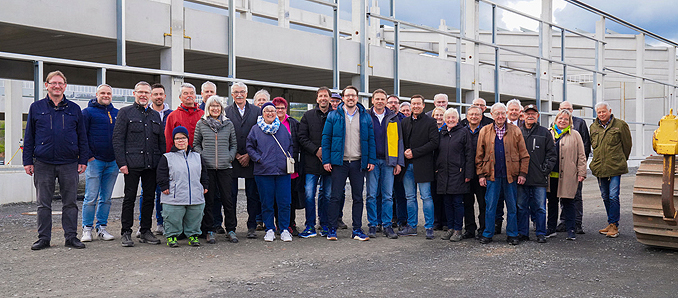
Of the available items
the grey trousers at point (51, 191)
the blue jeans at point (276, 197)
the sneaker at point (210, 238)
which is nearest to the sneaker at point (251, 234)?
the blue jeans at point (276, 197)

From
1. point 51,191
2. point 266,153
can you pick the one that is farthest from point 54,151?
point 266,153

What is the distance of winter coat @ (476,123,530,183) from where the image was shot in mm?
6875

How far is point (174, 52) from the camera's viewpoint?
1148 cm

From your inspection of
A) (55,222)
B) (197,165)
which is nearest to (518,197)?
(197,165)

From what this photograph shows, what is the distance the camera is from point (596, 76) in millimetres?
24906

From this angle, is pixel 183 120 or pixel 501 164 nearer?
pixel 183 120

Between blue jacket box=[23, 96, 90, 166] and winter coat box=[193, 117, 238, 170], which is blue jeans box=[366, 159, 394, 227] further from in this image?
blue jacket box=[23, 96, 90, 166]

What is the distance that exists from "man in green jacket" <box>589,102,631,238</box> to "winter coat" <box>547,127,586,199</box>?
46 cm

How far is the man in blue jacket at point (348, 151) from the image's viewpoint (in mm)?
6996

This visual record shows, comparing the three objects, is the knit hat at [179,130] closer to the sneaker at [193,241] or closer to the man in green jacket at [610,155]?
the sneaker at [193,241]

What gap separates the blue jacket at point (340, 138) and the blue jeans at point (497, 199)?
1.49 meters

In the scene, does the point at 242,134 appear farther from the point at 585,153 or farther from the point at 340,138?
the point at 585,153

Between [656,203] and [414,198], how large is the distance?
2.77m

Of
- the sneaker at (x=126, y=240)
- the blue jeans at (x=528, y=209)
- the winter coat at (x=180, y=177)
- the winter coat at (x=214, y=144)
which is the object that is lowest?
the sneaker at (x=126, y=240)
